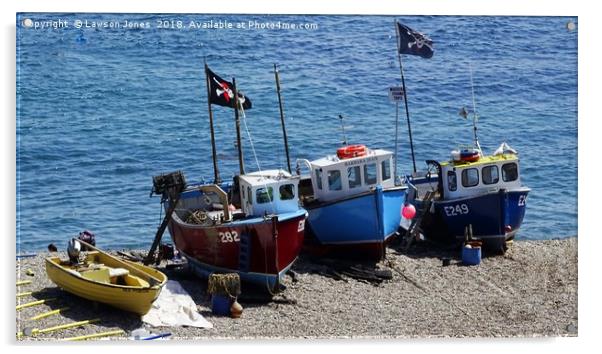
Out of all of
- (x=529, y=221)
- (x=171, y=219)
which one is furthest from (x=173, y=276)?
(x=529, y=221)

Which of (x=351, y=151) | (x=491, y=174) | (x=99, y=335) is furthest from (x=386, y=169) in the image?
(x=99, y=335)

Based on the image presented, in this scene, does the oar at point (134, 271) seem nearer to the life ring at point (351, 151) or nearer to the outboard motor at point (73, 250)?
the outboard motor at point (73, 250)

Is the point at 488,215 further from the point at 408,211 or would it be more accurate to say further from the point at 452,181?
the point at 408,211

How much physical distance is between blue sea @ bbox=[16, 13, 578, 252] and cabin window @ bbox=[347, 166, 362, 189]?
0.56 meters

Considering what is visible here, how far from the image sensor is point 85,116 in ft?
74.2

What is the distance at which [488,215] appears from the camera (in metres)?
25.3

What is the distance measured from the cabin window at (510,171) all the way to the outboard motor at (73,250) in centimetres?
790

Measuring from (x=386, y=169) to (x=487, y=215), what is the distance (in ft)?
6.98

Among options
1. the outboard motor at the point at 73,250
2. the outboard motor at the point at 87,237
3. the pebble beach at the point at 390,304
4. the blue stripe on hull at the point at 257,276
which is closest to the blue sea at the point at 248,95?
the outboard motor at the point at 87,237

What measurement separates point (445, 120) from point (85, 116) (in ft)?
20.8

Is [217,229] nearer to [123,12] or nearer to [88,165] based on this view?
[88,165]

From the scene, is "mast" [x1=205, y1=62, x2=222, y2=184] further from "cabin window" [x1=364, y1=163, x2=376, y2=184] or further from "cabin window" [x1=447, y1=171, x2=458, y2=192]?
"cabin window" [x1=447, y1=171, x2=458, y2=192]

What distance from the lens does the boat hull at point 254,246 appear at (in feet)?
74.2

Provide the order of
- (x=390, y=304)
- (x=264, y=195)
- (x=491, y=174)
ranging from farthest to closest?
(x=491, y=174) < (x=264, y=195) < (x=390, y=304)
